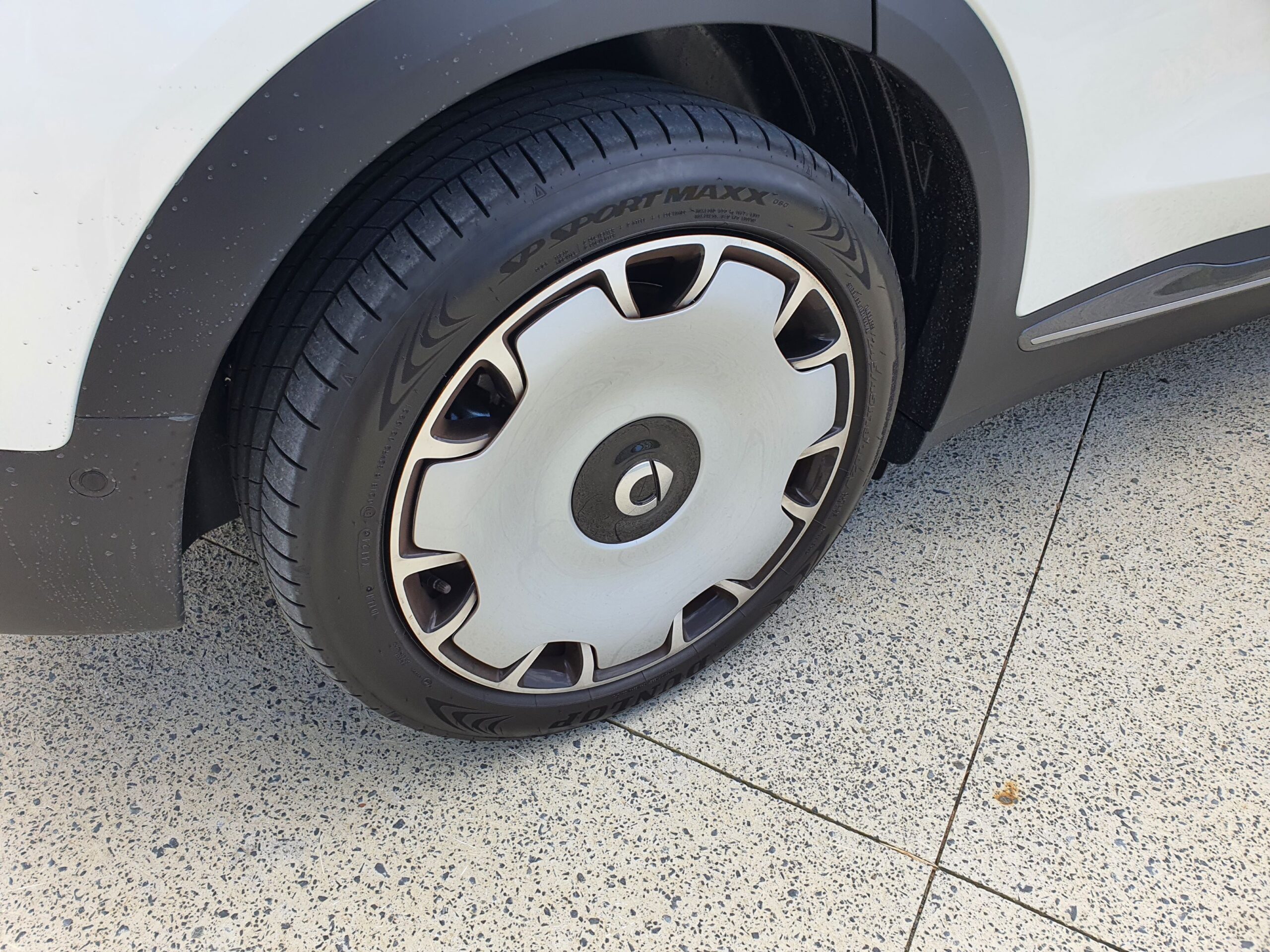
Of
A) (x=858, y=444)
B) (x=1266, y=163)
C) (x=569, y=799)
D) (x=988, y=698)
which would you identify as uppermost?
(x=1266, y=163)

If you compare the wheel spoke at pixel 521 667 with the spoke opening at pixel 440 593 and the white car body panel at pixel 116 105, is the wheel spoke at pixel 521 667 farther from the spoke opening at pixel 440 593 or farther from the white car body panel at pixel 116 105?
the white car body panel at pixel 116 105

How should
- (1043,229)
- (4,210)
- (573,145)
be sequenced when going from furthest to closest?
1. (1043,229)
2. (573,145)
3. (4,210)

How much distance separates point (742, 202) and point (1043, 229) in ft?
1.66

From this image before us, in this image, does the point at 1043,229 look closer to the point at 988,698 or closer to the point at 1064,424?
the point at 988,698

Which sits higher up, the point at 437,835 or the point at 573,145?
the point at 573,145

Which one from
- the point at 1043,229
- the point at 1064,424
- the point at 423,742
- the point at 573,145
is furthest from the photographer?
the point at 1064,424

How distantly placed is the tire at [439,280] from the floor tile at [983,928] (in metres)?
0.67

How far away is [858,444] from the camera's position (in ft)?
4.63

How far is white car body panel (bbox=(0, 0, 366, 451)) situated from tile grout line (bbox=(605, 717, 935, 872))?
953mm

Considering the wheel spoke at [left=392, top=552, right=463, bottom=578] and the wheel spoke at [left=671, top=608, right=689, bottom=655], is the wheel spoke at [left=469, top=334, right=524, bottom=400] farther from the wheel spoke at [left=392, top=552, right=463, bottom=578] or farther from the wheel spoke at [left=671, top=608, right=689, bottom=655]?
the wheel spoke at [left=671, top=608, right=689, bottom=655]

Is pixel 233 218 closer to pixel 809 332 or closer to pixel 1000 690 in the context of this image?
pixel 809 332

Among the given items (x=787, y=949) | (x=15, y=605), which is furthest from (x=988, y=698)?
(x=15, y=605)

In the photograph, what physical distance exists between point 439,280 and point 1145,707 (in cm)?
126

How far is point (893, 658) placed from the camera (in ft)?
5.20
